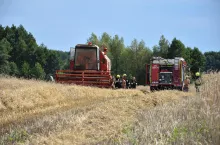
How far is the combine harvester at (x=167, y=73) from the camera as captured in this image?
24.3m

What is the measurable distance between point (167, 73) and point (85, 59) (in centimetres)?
653

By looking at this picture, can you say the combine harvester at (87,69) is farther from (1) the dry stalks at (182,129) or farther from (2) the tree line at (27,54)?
(2) the tree line at (27,54)

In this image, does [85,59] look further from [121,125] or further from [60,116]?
[121,125]

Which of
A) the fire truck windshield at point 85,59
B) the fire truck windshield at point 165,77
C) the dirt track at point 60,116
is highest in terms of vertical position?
the fire truck windshield at point 85,59

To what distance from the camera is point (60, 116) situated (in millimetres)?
8961

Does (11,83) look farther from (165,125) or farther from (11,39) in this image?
(11,39)

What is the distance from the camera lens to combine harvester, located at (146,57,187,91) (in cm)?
2427

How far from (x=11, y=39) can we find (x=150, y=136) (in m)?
91.1

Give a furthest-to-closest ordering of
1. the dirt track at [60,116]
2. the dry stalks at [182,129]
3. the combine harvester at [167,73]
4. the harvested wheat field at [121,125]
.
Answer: the combine harvester at [167,73], the dirt track at [60,116], the harvested wheat field at [121,125], the dry stalks at [182,129]

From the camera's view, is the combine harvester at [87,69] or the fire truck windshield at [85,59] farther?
the fire truck windshield at [85,59]

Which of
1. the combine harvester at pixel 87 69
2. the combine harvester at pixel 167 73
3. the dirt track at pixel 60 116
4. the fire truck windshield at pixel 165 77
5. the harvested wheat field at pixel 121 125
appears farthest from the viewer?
the fire truck windshield at pixel 165 77

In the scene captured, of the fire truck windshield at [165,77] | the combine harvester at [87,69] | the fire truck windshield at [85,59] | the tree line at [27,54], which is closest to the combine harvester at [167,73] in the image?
the fire truck windshield at [165,77]

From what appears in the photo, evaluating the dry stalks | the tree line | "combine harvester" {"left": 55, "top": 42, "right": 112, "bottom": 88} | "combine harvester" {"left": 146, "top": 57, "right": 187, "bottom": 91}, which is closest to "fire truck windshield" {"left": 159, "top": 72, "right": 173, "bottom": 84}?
"combine harvester" {"left": 146, "top": 57, "right": 187, "bottom": 91}

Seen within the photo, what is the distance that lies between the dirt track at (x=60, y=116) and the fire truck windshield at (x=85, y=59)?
5669 mm
